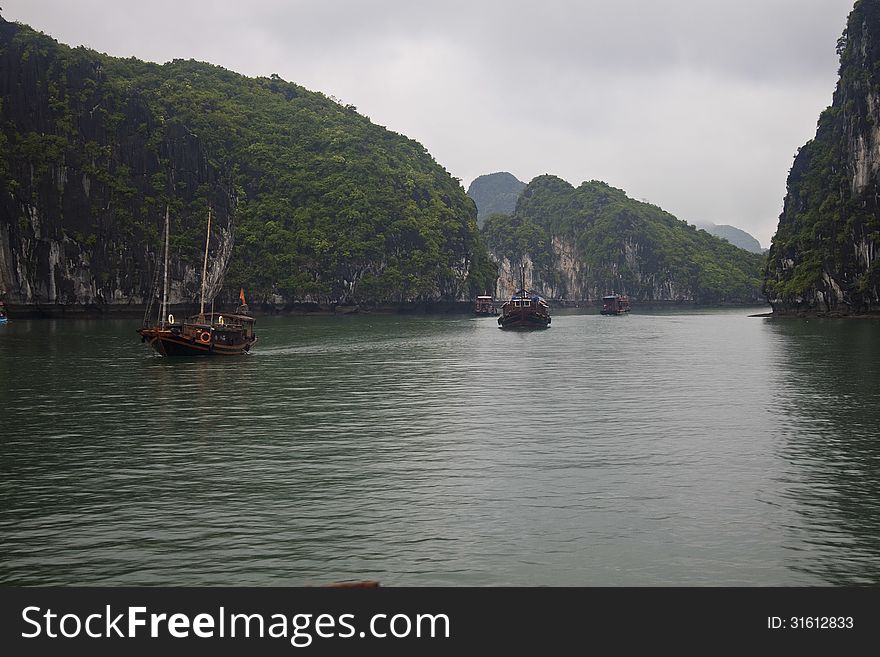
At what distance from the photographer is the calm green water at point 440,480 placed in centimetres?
1276

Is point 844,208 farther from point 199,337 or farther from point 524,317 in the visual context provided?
point 199,337

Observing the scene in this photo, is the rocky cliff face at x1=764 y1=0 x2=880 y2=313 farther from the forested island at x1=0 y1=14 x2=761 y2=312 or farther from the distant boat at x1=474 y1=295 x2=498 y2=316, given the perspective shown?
the forested island at x1=0 y1=14 x2=761 y2=312

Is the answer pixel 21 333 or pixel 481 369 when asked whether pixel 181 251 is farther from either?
pixel 481 369

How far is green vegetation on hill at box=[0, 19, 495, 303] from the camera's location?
12150 centimetres

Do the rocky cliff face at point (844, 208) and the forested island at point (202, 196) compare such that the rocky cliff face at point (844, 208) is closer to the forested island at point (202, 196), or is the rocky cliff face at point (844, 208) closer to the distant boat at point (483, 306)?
the distant boat at point (483, 306)

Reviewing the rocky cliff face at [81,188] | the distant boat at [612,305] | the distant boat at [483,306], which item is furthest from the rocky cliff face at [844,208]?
the rocky cliff face at [81,188]

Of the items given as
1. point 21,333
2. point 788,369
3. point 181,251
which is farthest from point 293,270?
point 788,369

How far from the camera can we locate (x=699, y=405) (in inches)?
1221

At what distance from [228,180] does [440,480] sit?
Answer: 5886 inches

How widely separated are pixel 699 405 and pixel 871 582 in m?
19.4

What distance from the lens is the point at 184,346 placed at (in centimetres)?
5244

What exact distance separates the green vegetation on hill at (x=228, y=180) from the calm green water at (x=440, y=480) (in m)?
92.3

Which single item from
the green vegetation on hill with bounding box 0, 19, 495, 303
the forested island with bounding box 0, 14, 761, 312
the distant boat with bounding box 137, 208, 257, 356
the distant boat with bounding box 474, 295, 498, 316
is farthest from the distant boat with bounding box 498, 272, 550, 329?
the green vegetation on hill with bounding box 0, 19, 495, 303

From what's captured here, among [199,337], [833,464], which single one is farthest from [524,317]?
[833,464]
